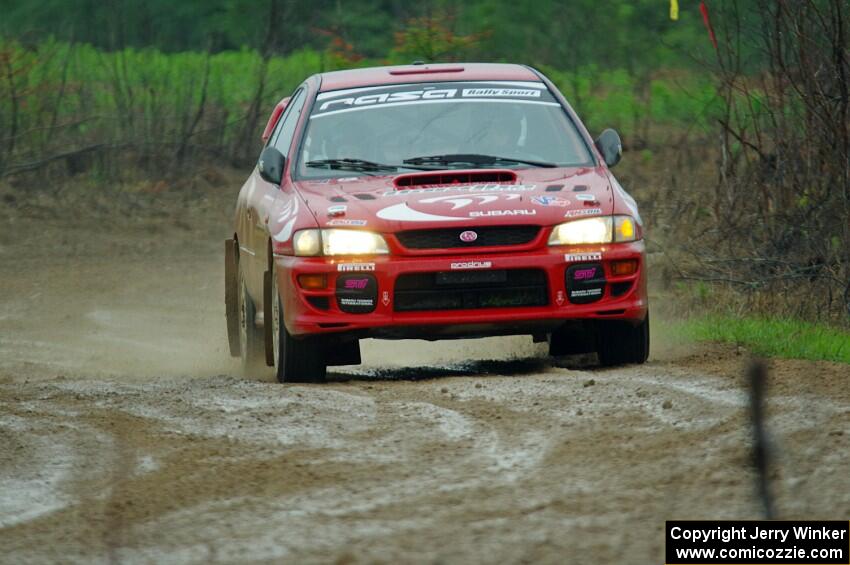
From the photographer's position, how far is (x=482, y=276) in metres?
8.79

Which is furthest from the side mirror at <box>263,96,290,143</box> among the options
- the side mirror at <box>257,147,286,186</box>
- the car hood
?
the car hood

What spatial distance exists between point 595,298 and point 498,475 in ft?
9.69

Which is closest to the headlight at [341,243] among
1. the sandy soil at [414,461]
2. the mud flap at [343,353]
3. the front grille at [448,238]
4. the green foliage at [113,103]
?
the front grille at [448,238]

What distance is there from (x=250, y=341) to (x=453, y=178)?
91.0 inches

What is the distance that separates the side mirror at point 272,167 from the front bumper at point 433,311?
0.94 metres

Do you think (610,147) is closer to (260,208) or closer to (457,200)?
(457,200)

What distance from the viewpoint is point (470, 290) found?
347 inches

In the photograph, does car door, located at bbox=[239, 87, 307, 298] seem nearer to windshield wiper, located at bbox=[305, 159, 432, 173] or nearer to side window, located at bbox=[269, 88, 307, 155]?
side window, located at bbox=[269, 88, 307, 155]


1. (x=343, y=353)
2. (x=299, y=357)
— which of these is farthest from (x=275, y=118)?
(x=299, y=357)

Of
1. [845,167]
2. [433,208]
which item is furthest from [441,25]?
[433,208]

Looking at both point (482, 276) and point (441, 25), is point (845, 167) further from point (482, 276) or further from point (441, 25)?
point (441, 25)

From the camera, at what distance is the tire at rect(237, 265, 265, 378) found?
35.7ft

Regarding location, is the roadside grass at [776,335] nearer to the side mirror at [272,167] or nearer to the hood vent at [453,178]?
the hood vent at [453,178]

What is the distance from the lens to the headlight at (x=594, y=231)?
8.84m
